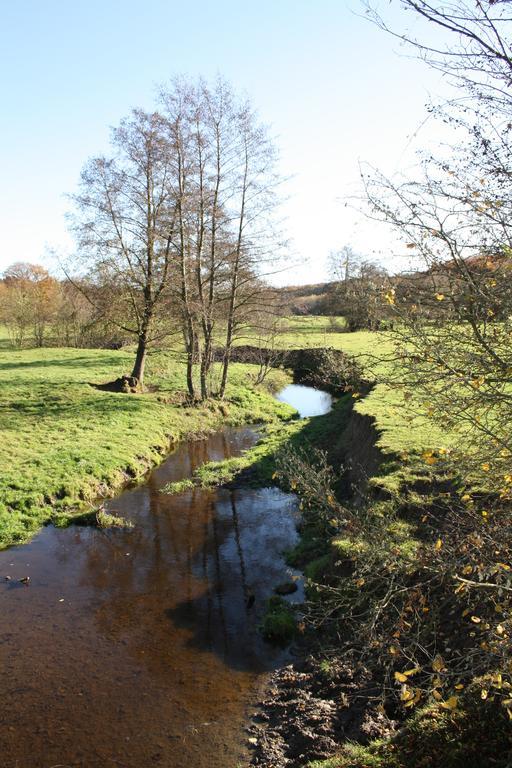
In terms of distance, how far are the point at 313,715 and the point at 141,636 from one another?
3170 mm

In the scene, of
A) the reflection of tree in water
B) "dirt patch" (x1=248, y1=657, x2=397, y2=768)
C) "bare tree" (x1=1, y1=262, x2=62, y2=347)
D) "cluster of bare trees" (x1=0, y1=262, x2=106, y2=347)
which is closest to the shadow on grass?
"cluster of bare trees" (x1=0, y1=262, x2=106, y2=347)

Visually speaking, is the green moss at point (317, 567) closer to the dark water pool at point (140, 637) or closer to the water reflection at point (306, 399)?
the dark water pool at point (140, 637)

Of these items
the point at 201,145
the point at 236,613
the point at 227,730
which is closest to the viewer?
the point at 227,730

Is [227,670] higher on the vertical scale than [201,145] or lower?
lower

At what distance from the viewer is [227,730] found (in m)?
6.70

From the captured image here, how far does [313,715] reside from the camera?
6734 millimetres

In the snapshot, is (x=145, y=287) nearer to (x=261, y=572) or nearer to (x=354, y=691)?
(x=261, y=572)

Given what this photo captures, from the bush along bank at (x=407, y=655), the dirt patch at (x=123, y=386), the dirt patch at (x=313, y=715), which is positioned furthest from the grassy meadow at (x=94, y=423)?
the dirt patch at (x=313, y=715)

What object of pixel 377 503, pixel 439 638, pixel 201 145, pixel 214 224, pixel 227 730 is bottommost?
pixel 227 730

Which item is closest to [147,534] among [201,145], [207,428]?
[207,428]

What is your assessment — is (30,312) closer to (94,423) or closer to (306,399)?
(306,399)

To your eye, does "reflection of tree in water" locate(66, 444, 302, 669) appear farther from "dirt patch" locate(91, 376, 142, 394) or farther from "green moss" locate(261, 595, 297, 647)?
"dirt patch" locate(91, 376, 142, 394)

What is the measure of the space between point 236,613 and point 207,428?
13453mm

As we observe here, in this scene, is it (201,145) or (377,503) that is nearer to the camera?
(377,503)
